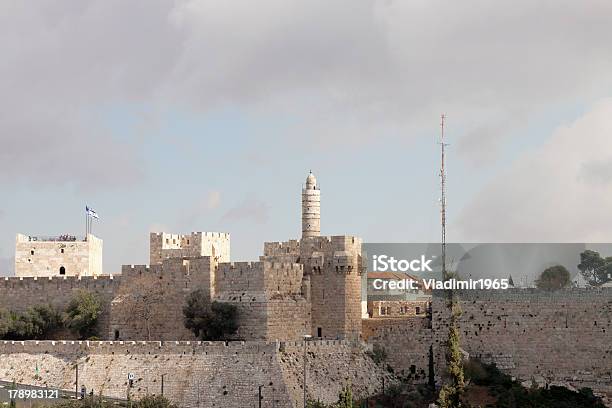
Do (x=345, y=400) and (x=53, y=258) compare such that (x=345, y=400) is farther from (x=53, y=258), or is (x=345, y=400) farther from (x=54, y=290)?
(x=53, y=258)

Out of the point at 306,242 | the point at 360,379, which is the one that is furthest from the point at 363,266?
the point at 360,379

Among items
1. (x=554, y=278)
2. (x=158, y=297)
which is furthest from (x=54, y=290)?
(x=554, y=278)

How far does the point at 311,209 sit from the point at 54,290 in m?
10.9

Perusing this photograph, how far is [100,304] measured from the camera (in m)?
54.3

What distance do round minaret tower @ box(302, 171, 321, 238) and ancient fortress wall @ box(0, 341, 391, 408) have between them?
5.66 metres

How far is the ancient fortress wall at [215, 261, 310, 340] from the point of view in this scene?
5062 cm

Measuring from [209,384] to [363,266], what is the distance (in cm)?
993

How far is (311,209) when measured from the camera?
176ft

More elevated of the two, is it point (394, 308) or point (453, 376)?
point (394, 308)

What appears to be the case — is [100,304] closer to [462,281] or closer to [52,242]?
[52,242]

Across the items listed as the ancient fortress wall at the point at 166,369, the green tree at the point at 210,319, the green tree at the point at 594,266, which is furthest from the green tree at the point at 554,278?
the green tree at the point at 210,319

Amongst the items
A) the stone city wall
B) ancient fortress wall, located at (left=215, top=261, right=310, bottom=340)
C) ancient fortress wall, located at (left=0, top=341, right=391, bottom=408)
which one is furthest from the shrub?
the stone city wall

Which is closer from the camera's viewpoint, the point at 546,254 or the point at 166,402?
the point at 166,402

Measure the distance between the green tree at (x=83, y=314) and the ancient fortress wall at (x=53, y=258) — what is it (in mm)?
4677
